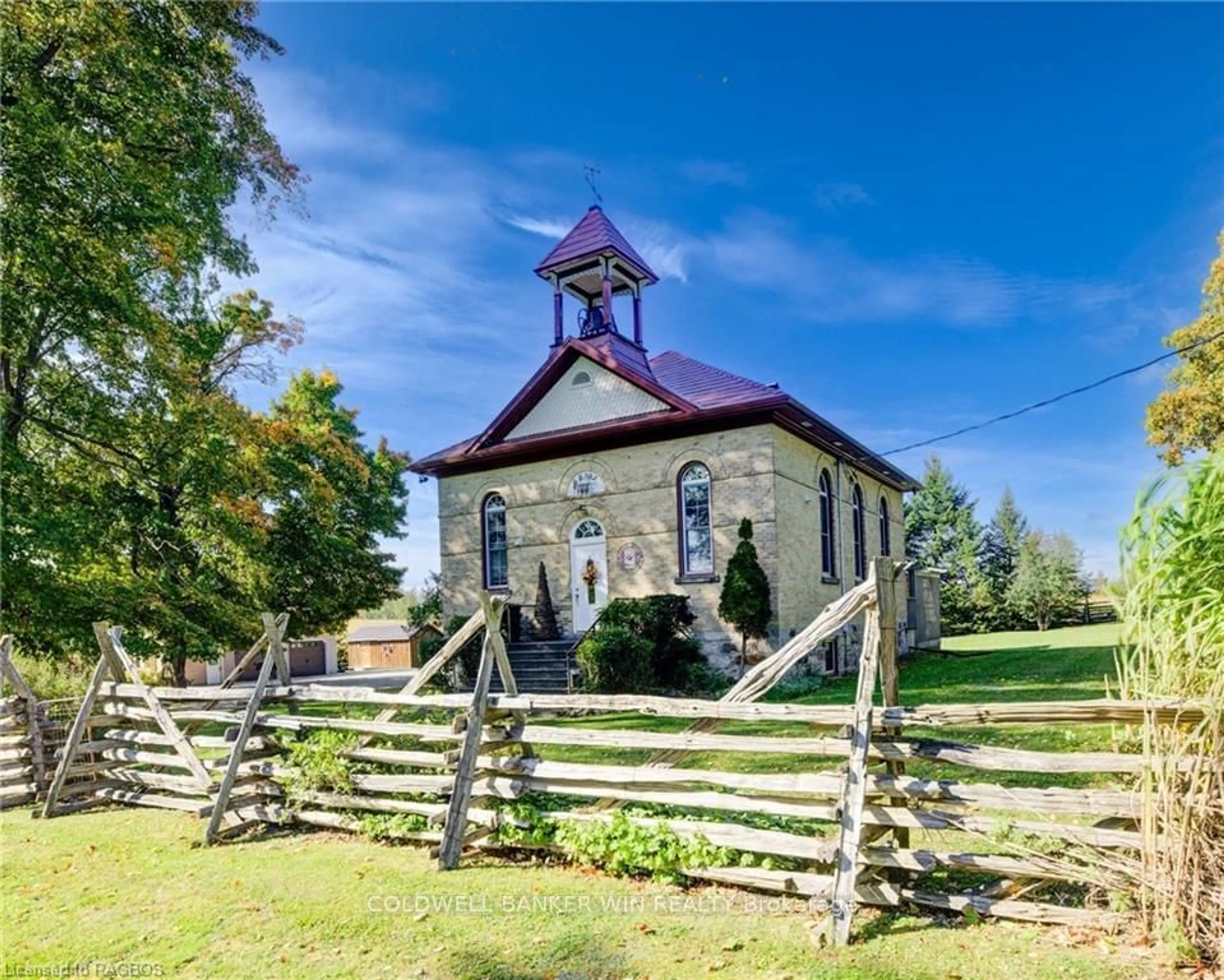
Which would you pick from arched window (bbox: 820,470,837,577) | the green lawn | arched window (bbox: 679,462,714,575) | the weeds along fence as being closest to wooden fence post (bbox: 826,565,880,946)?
the weeds along fence

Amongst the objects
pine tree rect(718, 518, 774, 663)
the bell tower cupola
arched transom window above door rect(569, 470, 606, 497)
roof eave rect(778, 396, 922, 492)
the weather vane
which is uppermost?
the weather vane

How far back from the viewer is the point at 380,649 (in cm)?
4694

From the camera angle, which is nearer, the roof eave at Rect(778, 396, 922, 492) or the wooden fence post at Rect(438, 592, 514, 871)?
the wooden fence post at Rect(438, 592, 514, 871)

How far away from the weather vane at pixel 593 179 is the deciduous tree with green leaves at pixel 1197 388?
18.4m

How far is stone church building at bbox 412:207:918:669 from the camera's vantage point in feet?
54.3

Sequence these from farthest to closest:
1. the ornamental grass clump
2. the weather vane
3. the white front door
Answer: the weather vane
the white front door
the ornamental grass clump

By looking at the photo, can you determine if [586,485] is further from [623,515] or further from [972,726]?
[972,726]

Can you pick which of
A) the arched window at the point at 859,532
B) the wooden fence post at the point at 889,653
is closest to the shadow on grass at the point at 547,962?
the wooden fence post at the point at 889,653

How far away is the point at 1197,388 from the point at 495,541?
22.9m

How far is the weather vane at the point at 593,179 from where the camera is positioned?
2048 cm

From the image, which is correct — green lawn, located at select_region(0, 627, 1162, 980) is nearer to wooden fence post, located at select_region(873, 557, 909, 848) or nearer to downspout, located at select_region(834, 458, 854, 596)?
wooden fence post, located at select_region(873, 557, 909, 848)

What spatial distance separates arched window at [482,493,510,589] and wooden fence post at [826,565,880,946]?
15560 mm

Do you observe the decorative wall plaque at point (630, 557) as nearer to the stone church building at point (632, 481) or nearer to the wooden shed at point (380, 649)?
the stone church building at point (632, 481)

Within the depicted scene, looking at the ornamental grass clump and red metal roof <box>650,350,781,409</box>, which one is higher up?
red metal roof <box>650,350,781,409</box>
